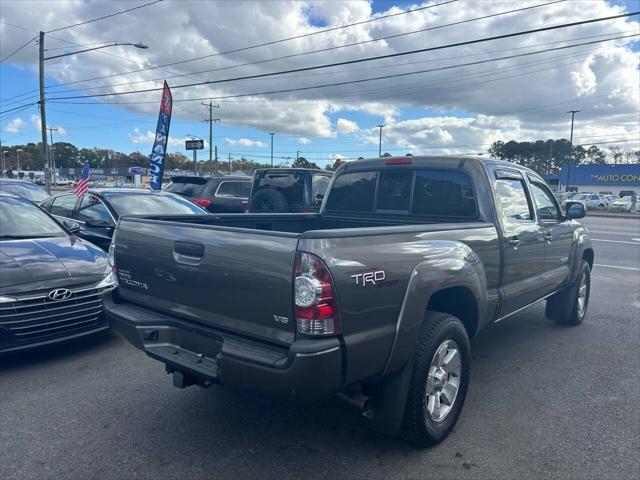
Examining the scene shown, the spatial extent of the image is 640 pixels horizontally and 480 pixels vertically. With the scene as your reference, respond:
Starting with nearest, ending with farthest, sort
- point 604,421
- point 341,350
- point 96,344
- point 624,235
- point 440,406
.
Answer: point 341,350, point 440,406, point 604,421, point 96,344, point 624,235

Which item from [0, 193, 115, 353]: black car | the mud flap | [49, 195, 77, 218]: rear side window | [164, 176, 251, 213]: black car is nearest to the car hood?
[0, 193, 115, 353]: black car

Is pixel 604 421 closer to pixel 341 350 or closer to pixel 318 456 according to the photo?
pixel 318 456

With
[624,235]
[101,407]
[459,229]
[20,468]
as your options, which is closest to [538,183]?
[459,229]

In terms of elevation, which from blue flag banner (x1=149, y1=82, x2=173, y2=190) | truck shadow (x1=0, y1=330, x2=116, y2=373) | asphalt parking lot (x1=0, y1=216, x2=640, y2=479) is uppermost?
blue flag banner (x1=149, y1=82, x2=173, y2=190)

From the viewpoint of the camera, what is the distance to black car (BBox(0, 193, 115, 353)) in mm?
4230

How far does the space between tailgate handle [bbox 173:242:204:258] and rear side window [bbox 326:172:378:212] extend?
2308 mm

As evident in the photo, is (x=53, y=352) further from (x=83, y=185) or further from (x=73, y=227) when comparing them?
(x=83, y=185)

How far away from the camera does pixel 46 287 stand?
4414mm

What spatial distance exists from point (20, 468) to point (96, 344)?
2.27 m

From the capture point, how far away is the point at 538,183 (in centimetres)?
521

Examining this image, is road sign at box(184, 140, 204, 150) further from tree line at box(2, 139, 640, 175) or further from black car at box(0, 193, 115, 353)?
tree line at box(2, 139, 640, 175)

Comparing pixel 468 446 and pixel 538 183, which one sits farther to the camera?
pixel 538 183

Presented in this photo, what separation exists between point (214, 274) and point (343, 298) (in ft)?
2.64

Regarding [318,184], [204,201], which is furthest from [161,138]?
[318,184]
